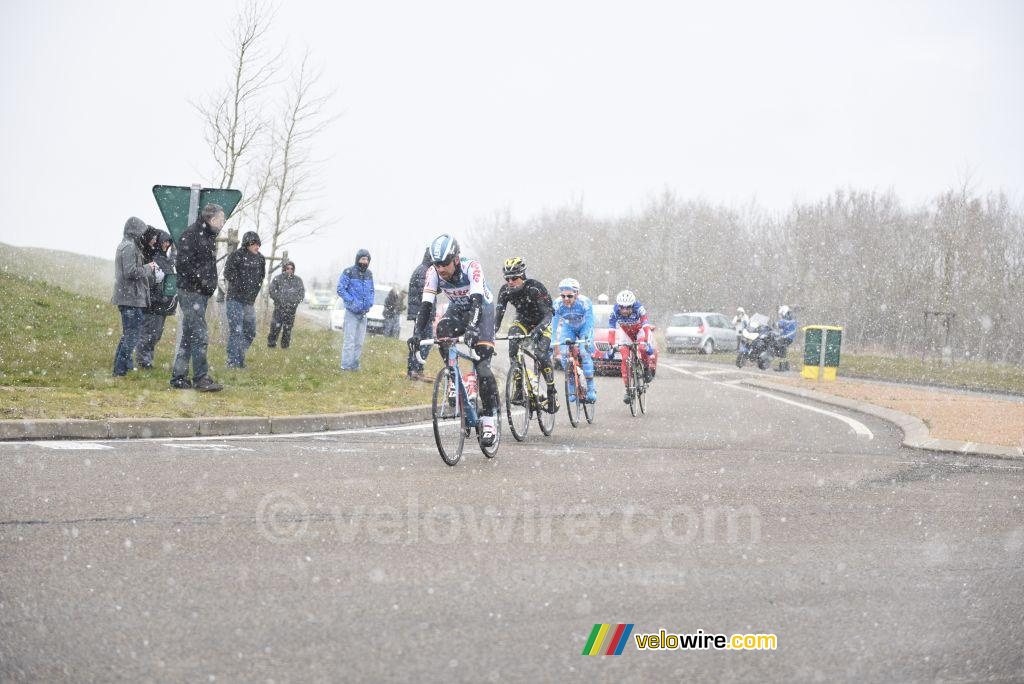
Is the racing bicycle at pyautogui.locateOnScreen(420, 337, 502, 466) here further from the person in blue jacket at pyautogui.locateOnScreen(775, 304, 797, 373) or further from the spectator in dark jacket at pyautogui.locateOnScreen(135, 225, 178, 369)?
the person in blue jacket at pyautogui.locateOnScreen(775, 304, 797, 373)

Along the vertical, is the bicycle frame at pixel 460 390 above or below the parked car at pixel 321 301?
below

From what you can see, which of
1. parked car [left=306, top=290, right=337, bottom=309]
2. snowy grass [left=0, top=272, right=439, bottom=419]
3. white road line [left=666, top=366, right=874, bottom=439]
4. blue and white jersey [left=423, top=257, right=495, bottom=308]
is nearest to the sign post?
snowy grass [left=0, top=272, right=439, bottom=419]

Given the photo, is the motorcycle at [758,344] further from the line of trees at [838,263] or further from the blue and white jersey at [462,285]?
the blue and white jersey at [462,285]

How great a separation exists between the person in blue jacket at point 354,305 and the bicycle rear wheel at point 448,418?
8.69 m

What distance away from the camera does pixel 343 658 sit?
3637 mm

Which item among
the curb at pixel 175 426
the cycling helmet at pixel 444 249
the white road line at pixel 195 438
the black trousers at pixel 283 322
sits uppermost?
the cycling helmet at pixel 444 249

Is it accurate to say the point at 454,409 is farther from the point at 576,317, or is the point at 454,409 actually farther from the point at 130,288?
the point at 130,288

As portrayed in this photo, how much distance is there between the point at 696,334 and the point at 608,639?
3897cm

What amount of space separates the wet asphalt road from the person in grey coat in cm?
402

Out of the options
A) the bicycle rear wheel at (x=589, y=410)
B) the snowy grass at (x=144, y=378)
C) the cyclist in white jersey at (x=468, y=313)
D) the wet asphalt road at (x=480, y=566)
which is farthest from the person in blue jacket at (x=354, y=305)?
the cyclist in white jersey at (x=468, y=313)

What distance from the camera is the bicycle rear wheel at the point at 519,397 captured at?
1055 cm

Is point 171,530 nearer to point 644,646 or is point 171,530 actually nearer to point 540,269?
point 644,646

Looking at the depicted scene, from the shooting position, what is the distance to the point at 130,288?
492 inches

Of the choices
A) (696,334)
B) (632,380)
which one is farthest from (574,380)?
(696,334)
